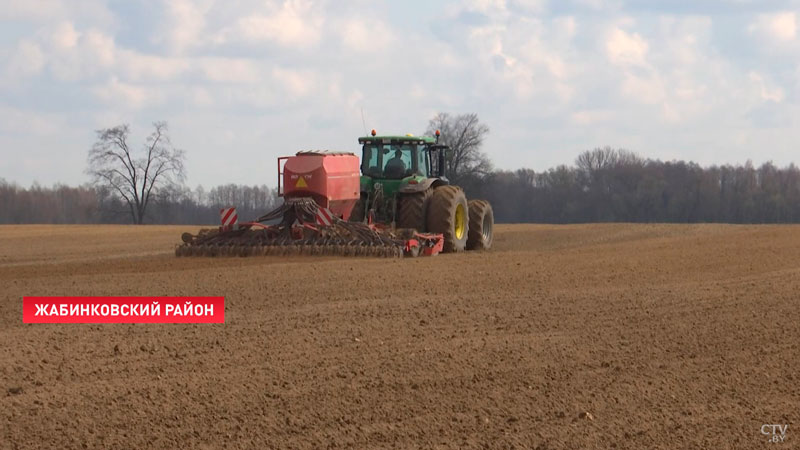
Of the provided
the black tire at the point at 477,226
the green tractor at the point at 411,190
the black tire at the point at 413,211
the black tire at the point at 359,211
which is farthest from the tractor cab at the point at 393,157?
the black tire at the point at 477,226

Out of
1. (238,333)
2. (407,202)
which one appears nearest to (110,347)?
(238,333)

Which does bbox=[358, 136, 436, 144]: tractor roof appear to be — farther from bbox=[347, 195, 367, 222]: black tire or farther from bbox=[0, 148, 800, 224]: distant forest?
bbox=[0, 148, 800, 224]: distant forest

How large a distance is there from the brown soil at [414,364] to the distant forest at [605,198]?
39.3m

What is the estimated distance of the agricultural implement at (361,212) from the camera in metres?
16.0

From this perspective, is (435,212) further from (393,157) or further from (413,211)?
(393,157)

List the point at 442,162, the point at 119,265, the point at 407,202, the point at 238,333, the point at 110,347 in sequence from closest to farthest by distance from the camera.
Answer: the point at 110,347 < the point at 238,333 < the point at 119,265 < the point at 407,202 < the point at 442,162

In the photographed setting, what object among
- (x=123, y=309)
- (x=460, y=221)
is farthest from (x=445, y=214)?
(x=123, y=309)

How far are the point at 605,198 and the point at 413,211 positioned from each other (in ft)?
143

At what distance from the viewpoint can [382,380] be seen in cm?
704

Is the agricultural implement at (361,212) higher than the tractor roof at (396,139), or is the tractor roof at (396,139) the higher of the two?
the tractor roof at (396,139)

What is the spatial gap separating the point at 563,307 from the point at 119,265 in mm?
8167

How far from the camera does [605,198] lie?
59.3 m

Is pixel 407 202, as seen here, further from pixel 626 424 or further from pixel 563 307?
pixel 626 424

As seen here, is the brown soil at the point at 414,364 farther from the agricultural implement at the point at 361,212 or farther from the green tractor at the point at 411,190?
the green tractor at the point at 411,190
